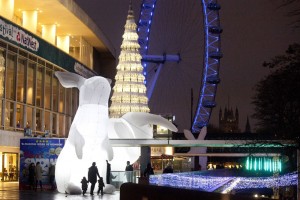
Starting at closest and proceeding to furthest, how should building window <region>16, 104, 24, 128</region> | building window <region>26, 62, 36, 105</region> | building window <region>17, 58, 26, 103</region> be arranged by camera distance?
building window <region>16, 104, 24, 128</region> < building window <region>17, 58, 26, 103</region> < building window <region>26, 62, 36, 105</region>

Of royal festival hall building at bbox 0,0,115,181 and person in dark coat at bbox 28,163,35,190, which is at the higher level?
royal festival hall building at bbox 0,0,115,181

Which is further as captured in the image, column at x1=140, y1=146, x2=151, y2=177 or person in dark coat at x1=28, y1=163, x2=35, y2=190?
column at x1=140, y1=146, x2=151, y2=177

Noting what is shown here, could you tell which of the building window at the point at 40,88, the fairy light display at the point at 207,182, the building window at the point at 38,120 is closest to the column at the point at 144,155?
the building window at the point at 38,120

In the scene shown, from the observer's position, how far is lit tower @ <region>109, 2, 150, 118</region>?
192 ft

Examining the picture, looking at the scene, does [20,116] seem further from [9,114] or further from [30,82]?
[30,82]

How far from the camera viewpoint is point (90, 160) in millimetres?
28500

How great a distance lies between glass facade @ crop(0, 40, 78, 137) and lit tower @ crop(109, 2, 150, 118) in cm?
416

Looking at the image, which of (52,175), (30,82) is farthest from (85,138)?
(30,82)

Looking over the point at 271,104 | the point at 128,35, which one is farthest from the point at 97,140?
the point at 128,35

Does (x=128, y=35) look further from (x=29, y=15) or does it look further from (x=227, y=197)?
(x=227, y=197)

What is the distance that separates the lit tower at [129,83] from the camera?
5862 cm

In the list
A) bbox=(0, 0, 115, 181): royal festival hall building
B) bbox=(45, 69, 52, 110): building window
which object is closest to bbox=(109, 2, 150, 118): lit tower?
bbox=(0, 0, 115, 181): royal festival hall building

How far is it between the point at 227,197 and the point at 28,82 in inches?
1383

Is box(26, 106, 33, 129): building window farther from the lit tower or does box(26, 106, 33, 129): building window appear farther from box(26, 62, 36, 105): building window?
the lit tower
